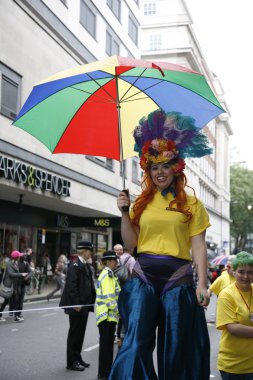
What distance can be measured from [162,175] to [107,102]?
1.17 m

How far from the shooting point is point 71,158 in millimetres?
25609

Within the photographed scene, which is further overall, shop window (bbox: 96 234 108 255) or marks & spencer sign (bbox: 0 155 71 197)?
shop window (bbox: 96 234 108 255)

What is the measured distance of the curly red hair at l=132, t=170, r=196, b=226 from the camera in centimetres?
390

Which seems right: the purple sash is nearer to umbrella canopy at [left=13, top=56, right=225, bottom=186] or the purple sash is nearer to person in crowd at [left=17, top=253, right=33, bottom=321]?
umbrella canopy at [left=13, top=56, right=225, bottom=186]

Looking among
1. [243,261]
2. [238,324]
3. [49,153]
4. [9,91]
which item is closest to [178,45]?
[49,153]

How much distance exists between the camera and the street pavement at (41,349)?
7445mm

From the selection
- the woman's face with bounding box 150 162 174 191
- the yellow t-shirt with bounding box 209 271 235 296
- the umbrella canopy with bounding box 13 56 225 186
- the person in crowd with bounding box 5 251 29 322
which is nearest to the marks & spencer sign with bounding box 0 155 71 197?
the person in crowd with bounding box 5 251 29 322

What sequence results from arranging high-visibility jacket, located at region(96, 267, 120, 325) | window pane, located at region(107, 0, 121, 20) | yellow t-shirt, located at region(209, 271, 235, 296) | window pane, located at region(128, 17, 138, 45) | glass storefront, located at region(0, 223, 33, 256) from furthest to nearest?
window pane, located at region(128, 17, 138, 45)
window pane, located at region(107, 0, 121, 20)
glass storefront, located at region(0, 223, 33, 256)
high-visibility jacket, located at region(96, 267, 120, 325)
yellow t-shirt, located at region(209, 271, 235, 296)

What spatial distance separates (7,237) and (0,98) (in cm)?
737

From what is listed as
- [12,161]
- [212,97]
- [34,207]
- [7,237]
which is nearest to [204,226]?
[212,97]

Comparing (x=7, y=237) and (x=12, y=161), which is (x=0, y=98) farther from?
(x=7, y=237)

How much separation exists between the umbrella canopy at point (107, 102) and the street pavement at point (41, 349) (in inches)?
124

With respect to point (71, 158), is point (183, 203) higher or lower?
lower

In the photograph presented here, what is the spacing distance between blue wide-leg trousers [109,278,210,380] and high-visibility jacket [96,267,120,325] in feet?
11.9
